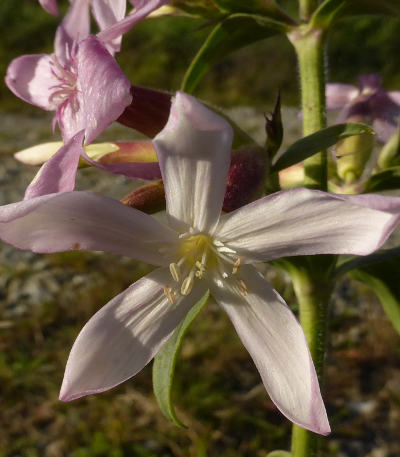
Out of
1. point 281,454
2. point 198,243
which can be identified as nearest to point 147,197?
→ point 198,243

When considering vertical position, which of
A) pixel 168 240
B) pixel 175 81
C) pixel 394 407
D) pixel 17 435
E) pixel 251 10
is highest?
pixel 251 10

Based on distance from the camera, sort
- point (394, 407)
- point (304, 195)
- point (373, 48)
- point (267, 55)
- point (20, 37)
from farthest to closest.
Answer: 1. point (20, 37)
2. point (267, 55)
3. point (373, 48)
4. point (394, 407)
5. point (304, 195)

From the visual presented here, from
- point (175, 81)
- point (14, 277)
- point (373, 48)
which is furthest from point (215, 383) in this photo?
point (373, 48)

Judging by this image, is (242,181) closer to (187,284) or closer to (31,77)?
(187,284)

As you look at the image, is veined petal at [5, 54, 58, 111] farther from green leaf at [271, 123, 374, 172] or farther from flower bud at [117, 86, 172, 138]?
green leaf at [271, 123, 374, 172]

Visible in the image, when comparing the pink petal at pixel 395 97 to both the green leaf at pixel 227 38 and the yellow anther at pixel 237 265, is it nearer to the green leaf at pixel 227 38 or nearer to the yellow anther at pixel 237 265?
the green leaf at pixel 227 38

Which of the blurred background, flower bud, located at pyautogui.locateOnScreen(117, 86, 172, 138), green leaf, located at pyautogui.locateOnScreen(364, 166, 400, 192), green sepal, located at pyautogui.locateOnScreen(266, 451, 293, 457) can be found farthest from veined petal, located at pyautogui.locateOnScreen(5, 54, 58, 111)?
the blurred background

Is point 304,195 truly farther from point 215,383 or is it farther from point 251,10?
point 215,383

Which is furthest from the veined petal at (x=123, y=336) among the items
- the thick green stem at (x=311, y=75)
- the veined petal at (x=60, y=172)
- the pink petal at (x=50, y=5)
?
the pink petal at (x=50, y=5)
